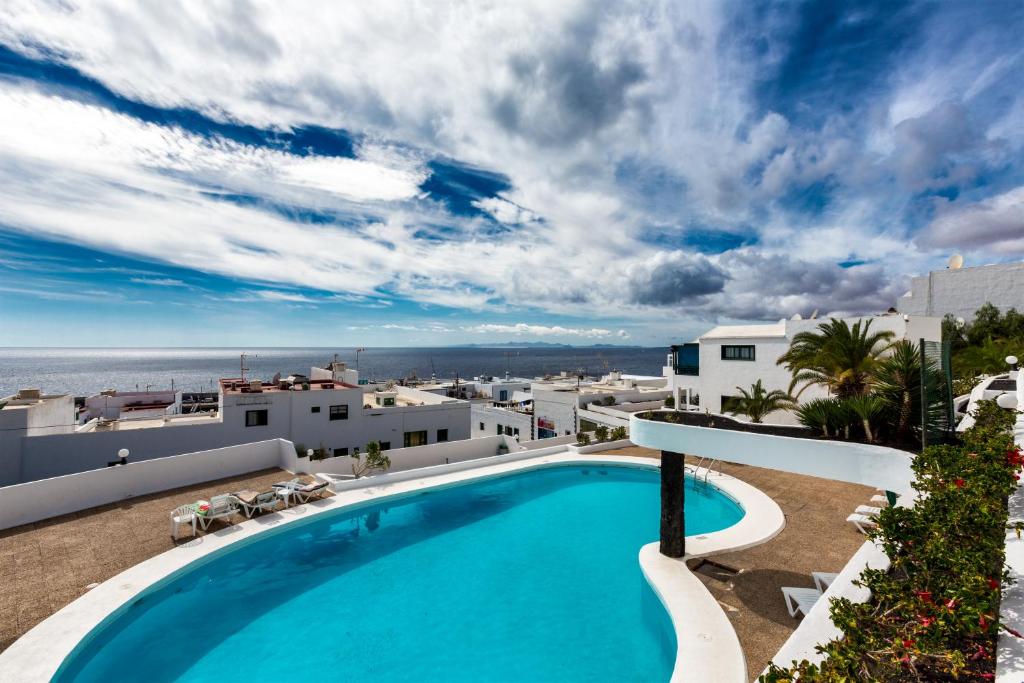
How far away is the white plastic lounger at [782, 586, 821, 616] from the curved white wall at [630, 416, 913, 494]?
2222 millimetres

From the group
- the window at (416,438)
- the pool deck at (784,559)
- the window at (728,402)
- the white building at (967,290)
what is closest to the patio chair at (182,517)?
the pool deck at (784,559)

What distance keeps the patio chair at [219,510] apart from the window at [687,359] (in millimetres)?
26317

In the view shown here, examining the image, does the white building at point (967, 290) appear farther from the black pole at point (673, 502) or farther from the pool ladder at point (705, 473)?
the black pole at point (673, 502)

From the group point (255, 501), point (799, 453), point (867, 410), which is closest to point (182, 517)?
point (255, 501)

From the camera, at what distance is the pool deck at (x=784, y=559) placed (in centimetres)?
837

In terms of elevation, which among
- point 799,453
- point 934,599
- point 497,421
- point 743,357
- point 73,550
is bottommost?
point 497,421

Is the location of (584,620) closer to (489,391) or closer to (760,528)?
(760,528)

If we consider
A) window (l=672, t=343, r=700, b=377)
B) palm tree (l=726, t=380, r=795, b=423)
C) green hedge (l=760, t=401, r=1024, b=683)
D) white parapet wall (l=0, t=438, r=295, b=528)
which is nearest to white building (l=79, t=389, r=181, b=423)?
white parapet wall (l=0, t=438, r=295, b=528)

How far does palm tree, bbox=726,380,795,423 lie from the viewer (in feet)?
77.4

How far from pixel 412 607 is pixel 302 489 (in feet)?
22.9

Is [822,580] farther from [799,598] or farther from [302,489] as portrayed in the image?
[302,489]

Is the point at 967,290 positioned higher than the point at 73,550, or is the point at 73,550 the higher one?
the point at 967,290

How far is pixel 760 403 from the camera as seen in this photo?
23797 millimetres

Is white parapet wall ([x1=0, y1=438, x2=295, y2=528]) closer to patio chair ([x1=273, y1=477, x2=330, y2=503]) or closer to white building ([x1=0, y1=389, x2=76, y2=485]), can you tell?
patio chair ([x1=273, y1=477, x2=330, y2=503])
